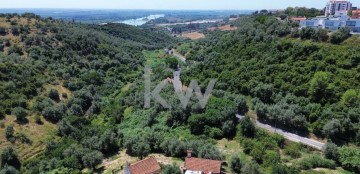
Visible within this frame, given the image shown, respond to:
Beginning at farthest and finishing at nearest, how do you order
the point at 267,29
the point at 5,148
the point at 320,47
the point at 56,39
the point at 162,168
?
the point at 56,39
the point at 267,29
the point at 320,47
the point at 5,148
the point at 162,168

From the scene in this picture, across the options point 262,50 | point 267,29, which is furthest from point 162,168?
point 267,29

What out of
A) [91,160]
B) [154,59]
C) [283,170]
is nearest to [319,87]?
[283,170]

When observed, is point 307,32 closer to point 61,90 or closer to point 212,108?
point 212,108

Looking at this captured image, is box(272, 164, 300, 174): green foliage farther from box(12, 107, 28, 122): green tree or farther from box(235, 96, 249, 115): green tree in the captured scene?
box(12, 107, 28, 122): green tree

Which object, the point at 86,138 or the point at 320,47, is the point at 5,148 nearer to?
the point at 86,138

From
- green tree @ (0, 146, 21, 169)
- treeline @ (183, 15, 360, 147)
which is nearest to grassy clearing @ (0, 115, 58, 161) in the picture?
green tree @ (0, 146, 21, 169)
